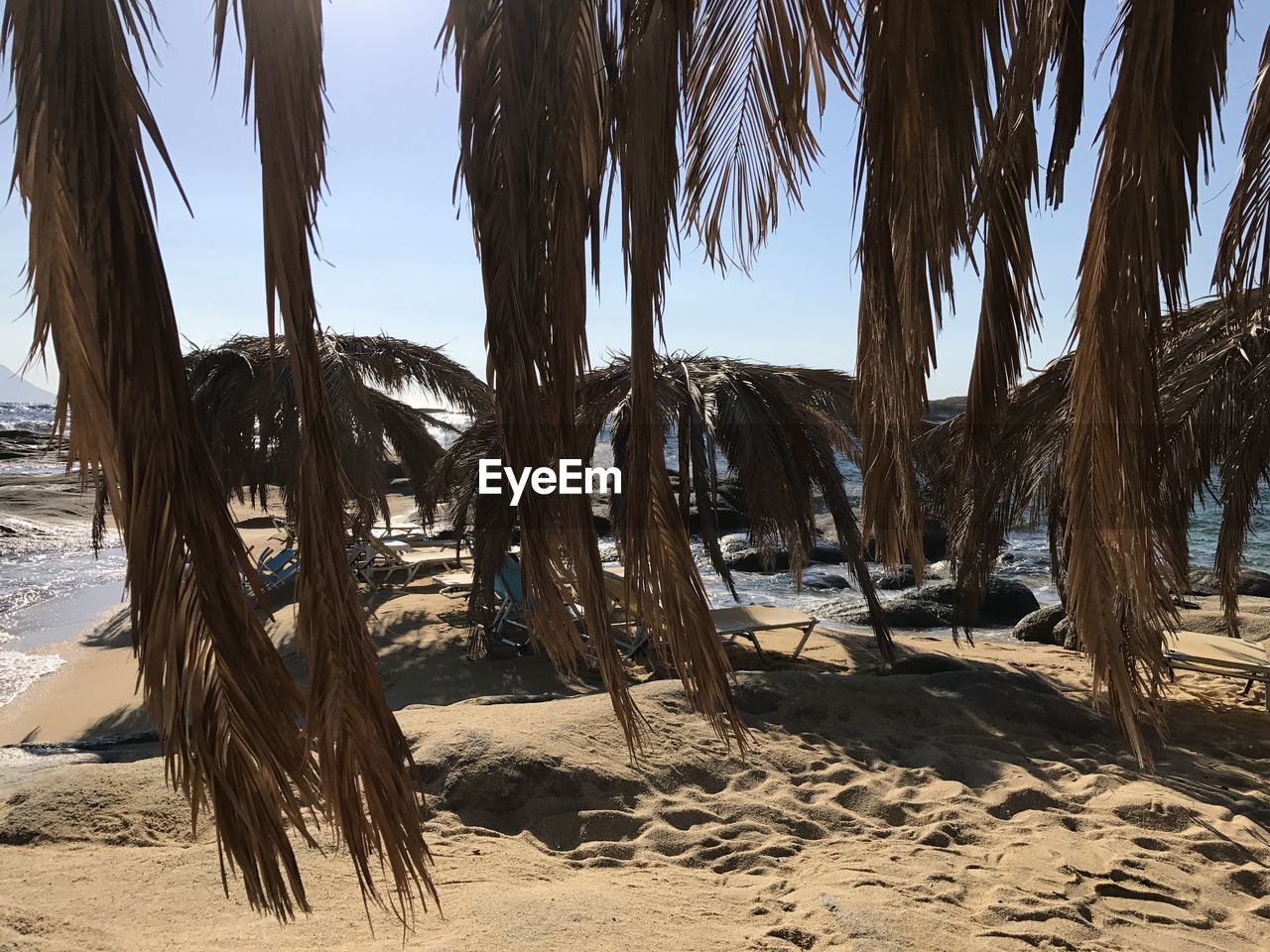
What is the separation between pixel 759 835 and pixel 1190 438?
3.26m

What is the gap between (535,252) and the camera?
172 centimetres

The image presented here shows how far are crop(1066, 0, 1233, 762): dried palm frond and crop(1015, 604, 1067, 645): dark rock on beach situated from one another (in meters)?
9.75

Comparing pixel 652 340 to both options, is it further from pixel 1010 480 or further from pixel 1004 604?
pixel 1004 604

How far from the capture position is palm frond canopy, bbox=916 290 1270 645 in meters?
4.66

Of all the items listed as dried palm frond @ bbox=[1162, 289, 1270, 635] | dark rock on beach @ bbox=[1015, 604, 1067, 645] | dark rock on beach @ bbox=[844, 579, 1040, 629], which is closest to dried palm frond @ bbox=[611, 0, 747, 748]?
dried palm frond @ bbox=[1162, 289, 1270, 635]

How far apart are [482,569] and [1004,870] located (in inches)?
213

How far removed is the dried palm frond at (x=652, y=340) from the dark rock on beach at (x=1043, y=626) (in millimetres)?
10126

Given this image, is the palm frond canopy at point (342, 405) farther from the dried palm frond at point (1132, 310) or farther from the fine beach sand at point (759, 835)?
the dried palm frond at point (1132, 310)

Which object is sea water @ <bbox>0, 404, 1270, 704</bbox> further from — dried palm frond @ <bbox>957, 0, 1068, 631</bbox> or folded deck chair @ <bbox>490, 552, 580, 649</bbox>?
dried palm frond @ <bbox>957, 0, 1068, 631</bbox>

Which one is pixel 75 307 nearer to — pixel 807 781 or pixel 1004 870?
pixel 1004 870

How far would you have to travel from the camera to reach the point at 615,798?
438 centimetres

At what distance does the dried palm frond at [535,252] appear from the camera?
5.40ft

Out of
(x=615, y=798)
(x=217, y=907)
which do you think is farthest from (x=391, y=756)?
(x=615, y=798)
